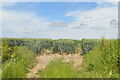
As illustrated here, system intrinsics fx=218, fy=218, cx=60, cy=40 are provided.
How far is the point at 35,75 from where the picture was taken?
1009 centimetres

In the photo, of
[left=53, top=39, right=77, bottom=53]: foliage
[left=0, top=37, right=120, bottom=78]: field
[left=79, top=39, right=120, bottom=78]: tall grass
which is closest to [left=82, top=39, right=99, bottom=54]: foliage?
[left=0, top=37, right=120, bottom=78]: field

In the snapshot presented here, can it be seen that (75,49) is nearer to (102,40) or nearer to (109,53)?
(102,40)

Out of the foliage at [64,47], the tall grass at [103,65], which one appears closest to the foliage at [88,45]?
the foliage at [64,47]

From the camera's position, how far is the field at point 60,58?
355 inches

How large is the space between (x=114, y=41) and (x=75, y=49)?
3895 mm

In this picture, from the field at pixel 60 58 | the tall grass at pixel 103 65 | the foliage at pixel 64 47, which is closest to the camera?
the field at pixel 60 58

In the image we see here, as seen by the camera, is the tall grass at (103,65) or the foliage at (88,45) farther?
the foliage at (88,45)

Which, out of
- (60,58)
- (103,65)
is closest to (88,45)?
(60,58)

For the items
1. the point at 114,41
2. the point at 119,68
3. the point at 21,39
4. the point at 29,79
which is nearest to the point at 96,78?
the point at 119,68

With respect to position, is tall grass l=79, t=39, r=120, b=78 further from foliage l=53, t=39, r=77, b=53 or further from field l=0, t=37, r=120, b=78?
foliage l=53, t=39, r=77, b=53

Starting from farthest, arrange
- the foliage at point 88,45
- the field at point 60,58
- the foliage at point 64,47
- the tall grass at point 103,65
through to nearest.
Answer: the foliage at point 64,47
the foliage at point 88,45
the tall grass at point 103,65
the field at point 60,58

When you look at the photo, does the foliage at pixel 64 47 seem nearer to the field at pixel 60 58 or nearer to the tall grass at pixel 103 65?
the field at pixel 60 58

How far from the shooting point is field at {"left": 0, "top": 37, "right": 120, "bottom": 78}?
9.01 meters

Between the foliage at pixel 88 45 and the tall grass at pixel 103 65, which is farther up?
the foliage at pixel 88 45
